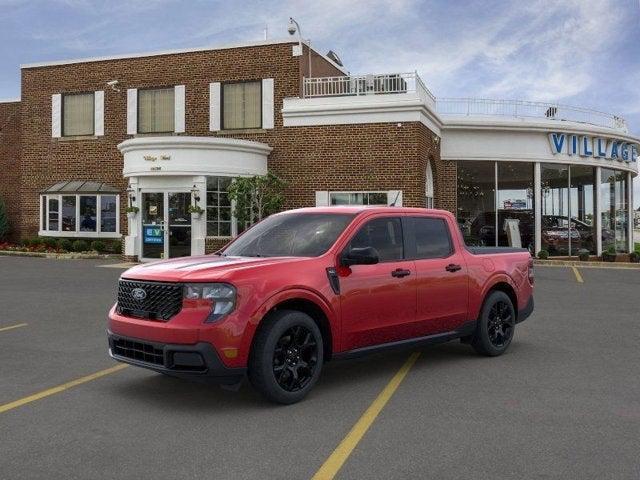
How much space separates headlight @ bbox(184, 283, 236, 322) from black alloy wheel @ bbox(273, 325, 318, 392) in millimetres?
566

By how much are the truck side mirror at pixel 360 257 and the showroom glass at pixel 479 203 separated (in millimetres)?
19346

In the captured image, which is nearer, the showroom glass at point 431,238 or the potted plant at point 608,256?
the showroom glass at point 431,238

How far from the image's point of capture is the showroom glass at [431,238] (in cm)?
679

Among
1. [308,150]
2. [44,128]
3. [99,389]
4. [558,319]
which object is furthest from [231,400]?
[44,128]

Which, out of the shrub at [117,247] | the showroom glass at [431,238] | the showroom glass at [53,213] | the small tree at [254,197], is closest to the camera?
the showroom glass at [431,238]

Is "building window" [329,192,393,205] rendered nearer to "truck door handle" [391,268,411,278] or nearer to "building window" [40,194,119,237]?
"building window" [40,194,119,237]

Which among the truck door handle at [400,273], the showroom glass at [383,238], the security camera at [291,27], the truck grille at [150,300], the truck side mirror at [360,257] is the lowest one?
the truck grille at [150,300]

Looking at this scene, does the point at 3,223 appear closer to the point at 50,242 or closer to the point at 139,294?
the point at 50,242

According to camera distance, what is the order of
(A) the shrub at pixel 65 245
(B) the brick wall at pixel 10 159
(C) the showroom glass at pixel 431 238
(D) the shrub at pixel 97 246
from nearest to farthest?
1. (C) the showroom glass at pixel 431 238
2. (D) the shrub at pixel 97 246
3. (A) the shrub at pixel 65 245
4. (B) the brick wall at pixel 10 159

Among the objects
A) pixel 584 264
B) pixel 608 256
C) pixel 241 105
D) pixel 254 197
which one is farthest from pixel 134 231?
pixel 608 256

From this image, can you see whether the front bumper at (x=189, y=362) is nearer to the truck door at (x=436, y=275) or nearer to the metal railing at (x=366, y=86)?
the truck door at (x=436, y=275)

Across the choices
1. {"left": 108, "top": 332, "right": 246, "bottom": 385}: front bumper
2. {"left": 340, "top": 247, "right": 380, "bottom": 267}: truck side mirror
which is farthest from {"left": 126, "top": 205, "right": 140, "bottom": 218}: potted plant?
{"left": 340, "top": 247, "right": 380, "bottom": 267}: truck side mirror

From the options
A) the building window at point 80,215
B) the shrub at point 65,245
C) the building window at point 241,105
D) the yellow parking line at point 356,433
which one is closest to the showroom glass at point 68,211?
the building window at point 80,215

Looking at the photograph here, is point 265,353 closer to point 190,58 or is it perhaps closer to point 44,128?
point 190,58
